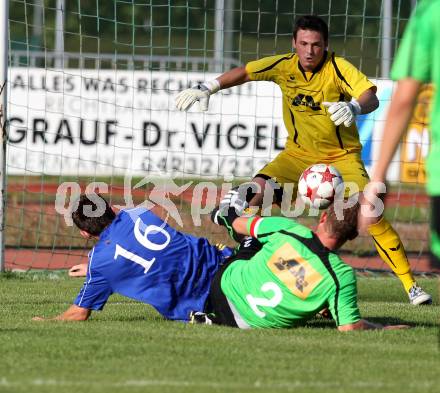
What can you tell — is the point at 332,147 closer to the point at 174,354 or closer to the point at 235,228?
the point at 235,228

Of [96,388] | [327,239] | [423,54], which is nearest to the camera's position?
[423,54]

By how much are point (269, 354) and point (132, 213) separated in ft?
5.94

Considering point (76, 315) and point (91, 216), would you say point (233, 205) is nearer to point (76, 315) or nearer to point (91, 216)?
point (91, 216)

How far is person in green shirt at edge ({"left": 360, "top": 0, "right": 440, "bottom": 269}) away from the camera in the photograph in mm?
4750

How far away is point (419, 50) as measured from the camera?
481 cm

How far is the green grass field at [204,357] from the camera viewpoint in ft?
18.2

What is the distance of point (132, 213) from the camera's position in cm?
778

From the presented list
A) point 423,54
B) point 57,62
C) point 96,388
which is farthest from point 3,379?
point 57,62

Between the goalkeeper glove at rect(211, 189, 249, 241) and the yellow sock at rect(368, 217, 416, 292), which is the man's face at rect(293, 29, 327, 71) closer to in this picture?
the yellow sock at rect(368, 217, 416, 292)

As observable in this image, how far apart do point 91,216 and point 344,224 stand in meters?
1.83

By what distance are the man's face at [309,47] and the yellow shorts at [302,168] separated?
0.80 m

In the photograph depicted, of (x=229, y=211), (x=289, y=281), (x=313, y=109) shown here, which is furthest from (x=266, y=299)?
(x=313, y=109)

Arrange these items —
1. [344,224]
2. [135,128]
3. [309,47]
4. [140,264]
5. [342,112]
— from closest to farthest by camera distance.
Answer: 1. [344,224]
2. [140,264]
3. [342,112]
4. [309,47]
5. [135,128]

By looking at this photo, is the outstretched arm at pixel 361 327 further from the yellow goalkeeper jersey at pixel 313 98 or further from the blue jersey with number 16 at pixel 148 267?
the yellow goalkeeper jersey at pixel 313 98
